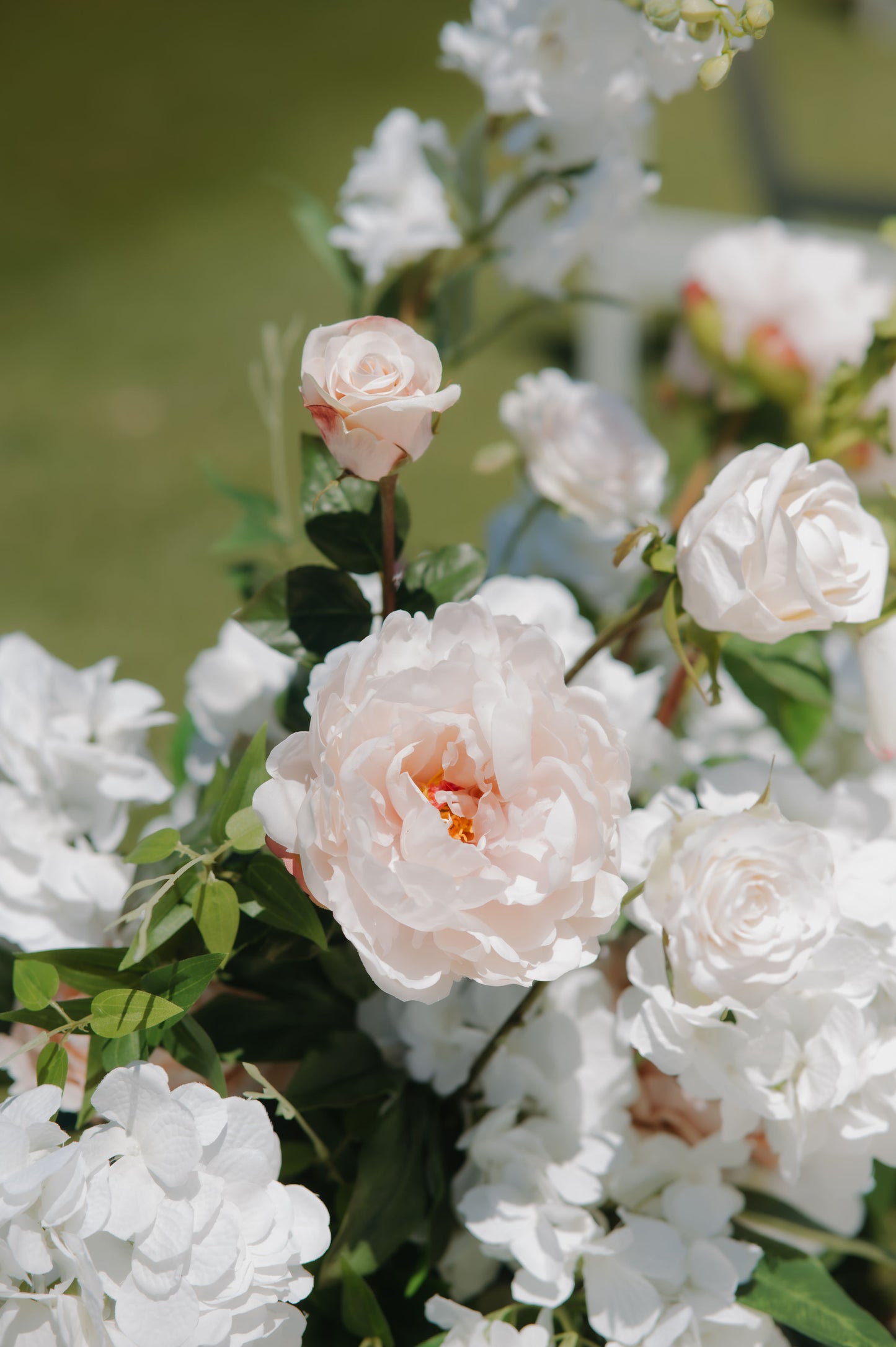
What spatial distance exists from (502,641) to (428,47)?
10.6 ft

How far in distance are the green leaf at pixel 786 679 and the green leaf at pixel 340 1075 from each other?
21 cm

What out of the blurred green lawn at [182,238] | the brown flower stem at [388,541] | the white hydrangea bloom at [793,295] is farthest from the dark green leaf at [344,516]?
the blurred green lawn at [182,238]

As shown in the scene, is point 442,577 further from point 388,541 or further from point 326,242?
point 326,242

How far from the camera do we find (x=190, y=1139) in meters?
0.31

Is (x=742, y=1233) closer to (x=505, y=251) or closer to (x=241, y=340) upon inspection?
(x=505, y=251)

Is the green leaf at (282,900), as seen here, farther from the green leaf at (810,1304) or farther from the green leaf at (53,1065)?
the green leaf at (810,1304)

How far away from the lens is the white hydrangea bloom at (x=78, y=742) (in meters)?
0.44

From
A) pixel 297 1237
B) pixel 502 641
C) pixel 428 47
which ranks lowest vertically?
pixel 428 47

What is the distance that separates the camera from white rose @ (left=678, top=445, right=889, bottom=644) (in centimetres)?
33

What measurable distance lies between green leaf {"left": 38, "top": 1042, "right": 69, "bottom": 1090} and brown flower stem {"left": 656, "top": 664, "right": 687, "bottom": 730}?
31 centimetres

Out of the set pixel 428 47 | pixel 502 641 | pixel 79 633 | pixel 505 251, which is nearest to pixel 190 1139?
pixel 502 641

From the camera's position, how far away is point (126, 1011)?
332mm

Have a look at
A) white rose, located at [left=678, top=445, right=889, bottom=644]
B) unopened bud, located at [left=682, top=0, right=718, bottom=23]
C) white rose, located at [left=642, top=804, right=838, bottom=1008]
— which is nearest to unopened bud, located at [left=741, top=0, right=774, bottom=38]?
unopened bud, located at [left=682, top=0, right=718, bottom=23]

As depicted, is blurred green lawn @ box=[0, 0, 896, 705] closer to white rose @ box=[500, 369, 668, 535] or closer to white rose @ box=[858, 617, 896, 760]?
white rose @ box=[500, 369, 668, 535]
